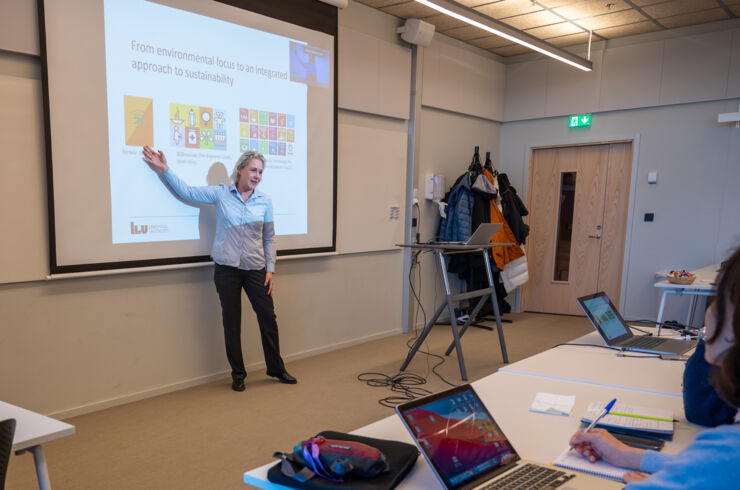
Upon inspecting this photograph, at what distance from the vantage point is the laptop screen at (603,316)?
229 centimetres

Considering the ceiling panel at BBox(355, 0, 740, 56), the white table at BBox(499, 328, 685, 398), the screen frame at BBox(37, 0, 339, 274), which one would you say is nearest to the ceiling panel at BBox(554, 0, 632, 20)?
the ceiling panel at BBox(355, 0, 740, 56)

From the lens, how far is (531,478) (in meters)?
1.13

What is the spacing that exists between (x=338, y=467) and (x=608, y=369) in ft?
4.38

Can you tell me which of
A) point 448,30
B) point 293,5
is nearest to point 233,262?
point 293,5

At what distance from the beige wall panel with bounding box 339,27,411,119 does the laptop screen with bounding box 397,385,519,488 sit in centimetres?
362

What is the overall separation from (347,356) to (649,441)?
333 centimetres

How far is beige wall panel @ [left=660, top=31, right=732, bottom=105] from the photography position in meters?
5.09

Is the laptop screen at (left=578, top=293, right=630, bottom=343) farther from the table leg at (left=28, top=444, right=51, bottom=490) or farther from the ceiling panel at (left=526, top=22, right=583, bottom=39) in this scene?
the ceiling panel at (left=526, top=22, right=583, bottom=39)

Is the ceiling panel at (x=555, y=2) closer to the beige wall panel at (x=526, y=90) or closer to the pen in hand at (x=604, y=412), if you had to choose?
the beige wall panel at (x=526, y=90)

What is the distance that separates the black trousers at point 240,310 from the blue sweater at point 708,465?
3.01 m

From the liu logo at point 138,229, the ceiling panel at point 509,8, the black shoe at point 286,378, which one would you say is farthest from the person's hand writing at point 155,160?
the ceiling panel at point 509,8

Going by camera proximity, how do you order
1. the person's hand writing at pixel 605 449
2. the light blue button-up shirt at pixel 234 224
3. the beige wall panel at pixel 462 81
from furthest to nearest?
1. the beige wall panel at pixel 462 81
2. the light blue button-up shirt at pixel 234 224
3. the person's hand writing at pixel 605 449

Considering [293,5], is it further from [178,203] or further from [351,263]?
[351,263]

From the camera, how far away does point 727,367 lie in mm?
844
